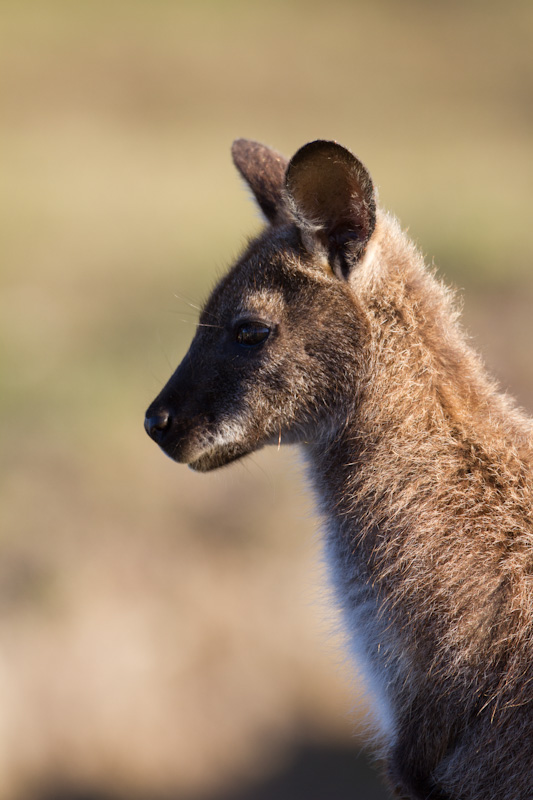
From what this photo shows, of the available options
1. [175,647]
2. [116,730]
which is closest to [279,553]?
[175,647]

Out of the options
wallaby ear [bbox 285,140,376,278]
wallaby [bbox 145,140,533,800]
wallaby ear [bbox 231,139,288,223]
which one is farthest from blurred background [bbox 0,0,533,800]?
wallaby ear [bbox 285,140,376,278]

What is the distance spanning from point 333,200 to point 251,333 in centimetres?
59

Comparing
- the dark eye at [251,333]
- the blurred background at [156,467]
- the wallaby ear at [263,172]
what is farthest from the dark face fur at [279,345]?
the blurred background at [156,467]

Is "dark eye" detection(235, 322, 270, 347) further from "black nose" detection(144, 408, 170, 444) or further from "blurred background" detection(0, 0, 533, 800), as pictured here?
"blurred background" detection(0, 0, 533, 800)

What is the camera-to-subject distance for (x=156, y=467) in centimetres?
969

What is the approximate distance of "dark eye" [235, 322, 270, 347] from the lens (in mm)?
3613

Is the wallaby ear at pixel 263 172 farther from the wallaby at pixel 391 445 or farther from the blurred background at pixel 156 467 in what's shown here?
the blurred background at pixel 156 467

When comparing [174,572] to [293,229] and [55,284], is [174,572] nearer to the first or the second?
[293,229]

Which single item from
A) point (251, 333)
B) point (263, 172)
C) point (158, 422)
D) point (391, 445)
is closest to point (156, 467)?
point (263, 172)

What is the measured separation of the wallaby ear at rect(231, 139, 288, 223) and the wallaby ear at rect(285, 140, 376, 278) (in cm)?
49

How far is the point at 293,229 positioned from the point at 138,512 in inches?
224

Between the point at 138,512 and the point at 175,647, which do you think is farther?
the point at 138,512

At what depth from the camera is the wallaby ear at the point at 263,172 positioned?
13.4ft

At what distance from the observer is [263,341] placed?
3.61 m
